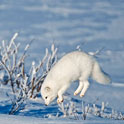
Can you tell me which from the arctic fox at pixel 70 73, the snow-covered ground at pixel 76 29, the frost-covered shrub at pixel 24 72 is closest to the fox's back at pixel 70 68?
the arctic fox at pixel 70 73

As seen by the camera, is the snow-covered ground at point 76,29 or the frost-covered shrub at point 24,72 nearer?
the frost-covered shrub at point 24,72

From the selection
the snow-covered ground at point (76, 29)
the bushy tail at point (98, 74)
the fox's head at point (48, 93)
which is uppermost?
the snow-covered ground at point (76, 29)

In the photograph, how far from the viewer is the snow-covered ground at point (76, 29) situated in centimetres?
924

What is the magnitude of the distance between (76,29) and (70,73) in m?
18.2

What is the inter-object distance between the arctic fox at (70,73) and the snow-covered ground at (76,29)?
2.86 m

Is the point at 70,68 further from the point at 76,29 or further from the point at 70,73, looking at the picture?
the point at 76,29

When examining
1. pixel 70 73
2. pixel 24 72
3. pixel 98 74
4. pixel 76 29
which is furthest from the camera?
pixel 76 29

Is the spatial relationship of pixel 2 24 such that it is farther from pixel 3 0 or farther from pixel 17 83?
pixel 17 83

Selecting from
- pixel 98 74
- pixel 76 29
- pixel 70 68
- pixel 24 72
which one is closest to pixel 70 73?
pixel 70 68

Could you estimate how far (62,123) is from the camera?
3.31 meters

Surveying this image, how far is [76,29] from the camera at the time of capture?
21.0 metres

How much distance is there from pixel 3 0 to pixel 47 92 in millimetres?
24613

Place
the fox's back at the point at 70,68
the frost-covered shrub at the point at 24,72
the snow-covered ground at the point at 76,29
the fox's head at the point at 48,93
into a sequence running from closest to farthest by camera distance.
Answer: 1. the fox's back at the point at 70,68
2. the fox's head at the point at 48,93
3. the frost-covered shrub at the point at 24,72
4. the snow-covered ground at the point at 76,29

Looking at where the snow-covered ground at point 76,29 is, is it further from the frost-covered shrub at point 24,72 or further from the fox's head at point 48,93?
the fox's head at point 48,93
